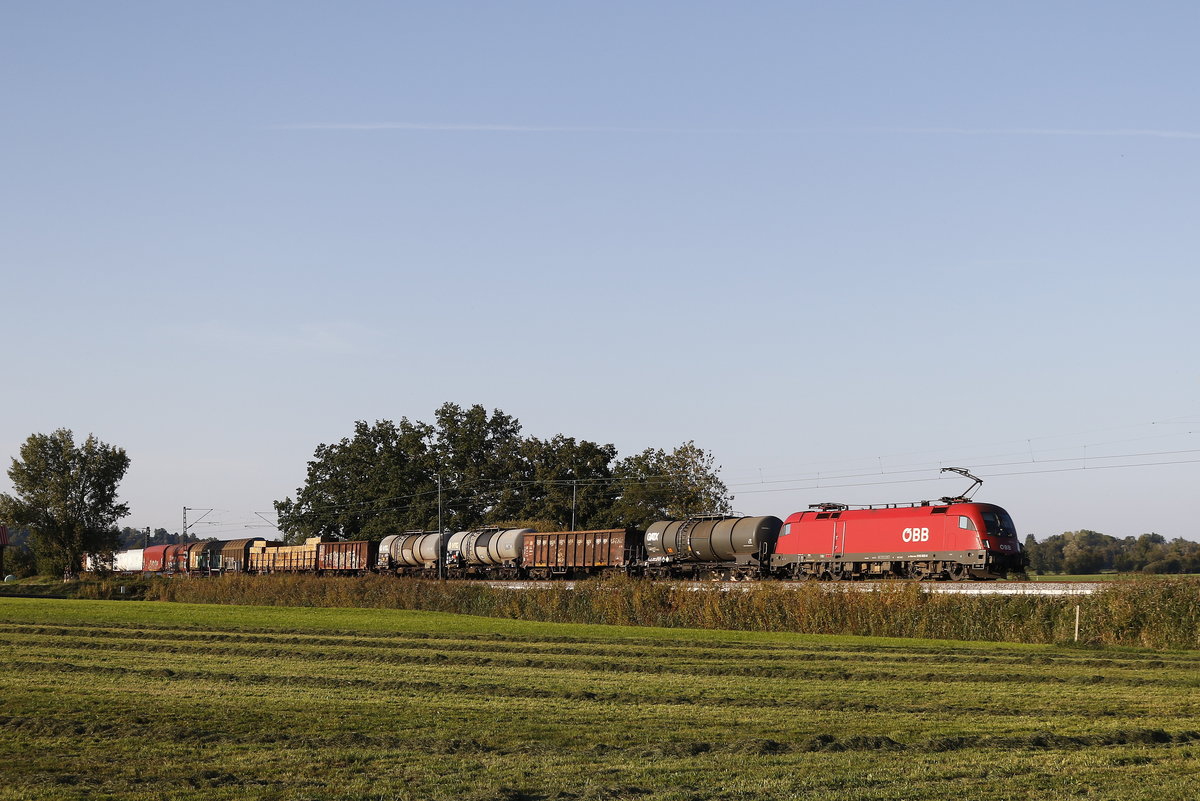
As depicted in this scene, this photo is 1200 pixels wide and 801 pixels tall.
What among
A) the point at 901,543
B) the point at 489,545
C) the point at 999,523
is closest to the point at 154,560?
the point at 489,545

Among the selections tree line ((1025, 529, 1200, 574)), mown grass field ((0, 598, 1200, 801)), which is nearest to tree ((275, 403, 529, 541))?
tree line ((1025, 529, 1200, 574))

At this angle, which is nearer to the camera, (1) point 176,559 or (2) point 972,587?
(2) point 972,587

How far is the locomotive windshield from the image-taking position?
53344 millimetres

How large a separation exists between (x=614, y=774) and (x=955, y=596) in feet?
97.5

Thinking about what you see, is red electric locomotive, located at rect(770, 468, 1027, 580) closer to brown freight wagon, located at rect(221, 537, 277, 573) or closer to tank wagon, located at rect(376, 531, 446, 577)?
tank wagon, located at rect(376, 531, 446, 577)

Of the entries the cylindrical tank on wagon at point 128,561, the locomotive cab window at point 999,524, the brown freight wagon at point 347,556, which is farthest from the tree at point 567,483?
the locomotive cab window at point 999,524

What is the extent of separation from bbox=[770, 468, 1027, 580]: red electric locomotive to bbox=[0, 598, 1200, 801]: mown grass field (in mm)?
19921

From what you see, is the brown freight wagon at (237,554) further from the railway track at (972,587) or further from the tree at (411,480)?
the railway track at (972,587)

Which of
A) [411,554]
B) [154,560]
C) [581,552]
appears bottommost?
[154,560]

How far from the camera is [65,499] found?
13050 centimetres

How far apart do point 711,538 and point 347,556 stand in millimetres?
40228

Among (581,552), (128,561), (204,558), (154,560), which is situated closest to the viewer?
(581,552)

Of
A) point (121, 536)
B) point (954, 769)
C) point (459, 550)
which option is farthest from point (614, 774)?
point (121, 536)

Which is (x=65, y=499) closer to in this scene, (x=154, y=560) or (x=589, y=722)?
(x=154, y=560)
